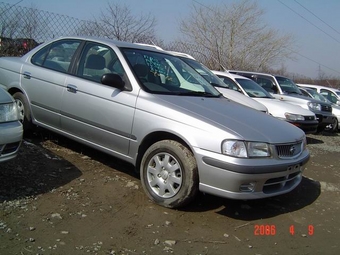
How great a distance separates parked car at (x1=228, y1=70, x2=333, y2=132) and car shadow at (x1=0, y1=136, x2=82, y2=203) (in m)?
7.37

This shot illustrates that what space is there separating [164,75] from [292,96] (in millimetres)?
6809

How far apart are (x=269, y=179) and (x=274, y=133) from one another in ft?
1.64

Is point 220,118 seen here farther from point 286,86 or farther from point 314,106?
point 286,86

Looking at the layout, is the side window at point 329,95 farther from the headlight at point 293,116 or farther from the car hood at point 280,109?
the headlight at point 293,116

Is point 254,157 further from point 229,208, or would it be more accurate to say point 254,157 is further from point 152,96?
point 152,96

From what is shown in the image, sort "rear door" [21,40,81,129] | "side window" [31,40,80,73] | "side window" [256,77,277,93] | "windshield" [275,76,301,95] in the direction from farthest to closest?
"windshield" [275,76,301,95] < "side window" [256,77,277,93] < "side window" [31,40,80,73] < "rear door" [21,40,81,129]

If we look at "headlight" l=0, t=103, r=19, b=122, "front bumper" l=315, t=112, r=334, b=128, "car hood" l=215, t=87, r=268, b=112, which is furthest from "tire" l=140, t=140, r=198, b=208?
"front bumper" l=315, t=112, r=334, b=128

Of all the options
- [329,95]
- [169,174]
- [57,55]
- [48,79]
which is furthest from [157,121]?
[329,95]

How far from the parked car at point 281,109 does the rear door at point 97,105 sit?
14.7 feet

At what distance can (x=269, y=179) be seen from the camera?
11.6 feet

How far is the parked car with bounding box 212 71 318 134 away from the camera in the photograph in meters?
8.24

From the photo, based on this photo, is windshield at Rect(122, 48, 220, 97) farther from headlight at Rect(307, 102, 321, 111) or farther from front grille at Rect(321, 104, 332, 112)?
front grille at Rect(321, 104, 332, 112)

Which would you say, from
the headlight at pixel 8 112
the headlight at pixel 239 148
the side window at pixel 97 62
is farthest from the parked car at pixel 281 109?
the headlight at pixel 8 112

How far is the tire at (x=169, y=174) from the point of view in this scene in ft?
11.5
